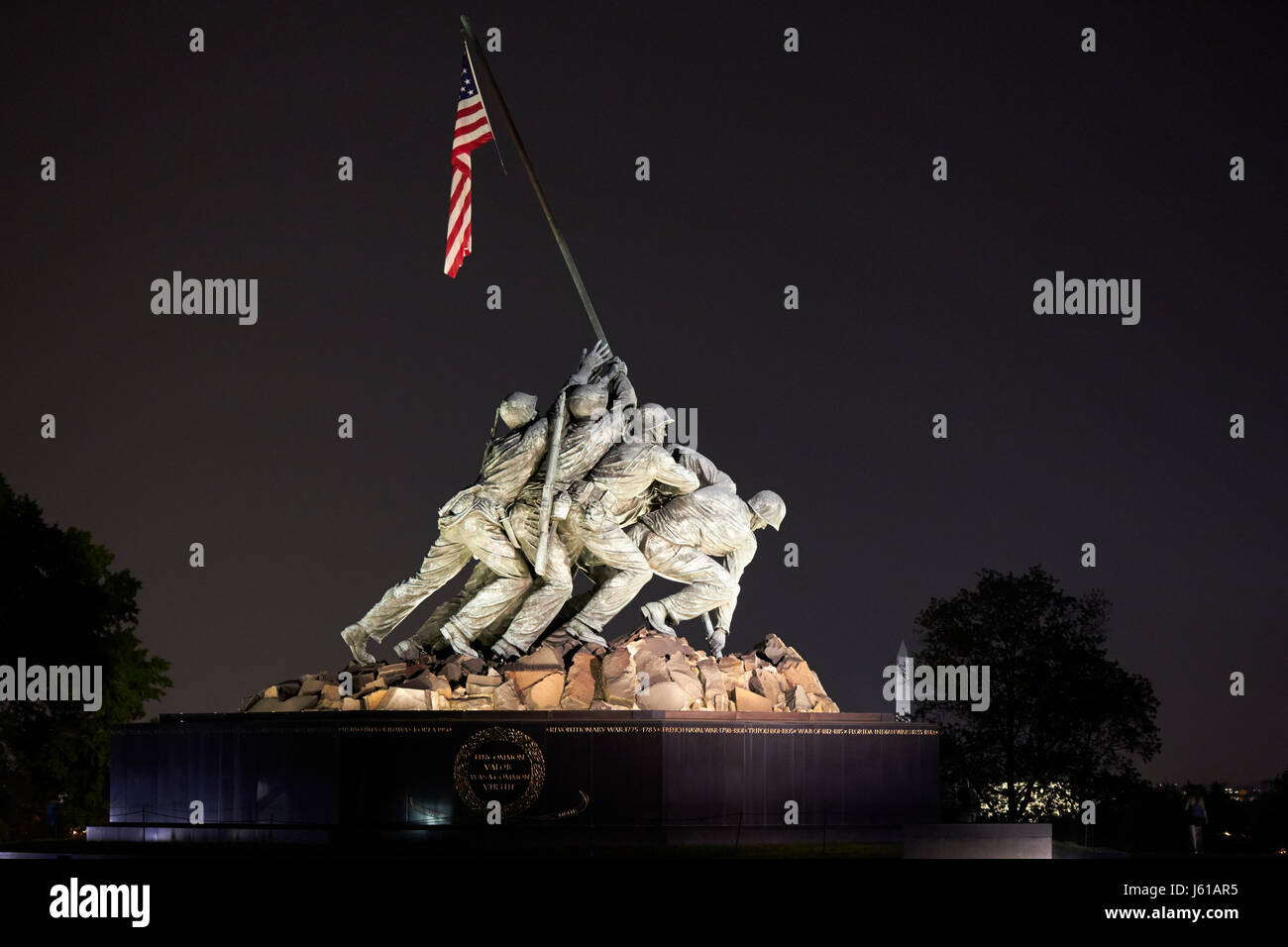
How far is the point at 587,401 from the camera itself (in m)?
24.2

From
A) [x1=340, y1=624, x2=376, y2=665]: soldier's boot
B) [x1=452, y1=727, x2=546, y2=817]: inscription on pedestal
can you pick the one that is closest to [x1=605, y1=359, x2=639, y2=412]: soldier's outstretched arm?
[x1=340, y1=624, x2=376, y2=665]: soldier's boot

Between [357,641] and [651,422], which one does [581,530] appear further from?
[357,641]

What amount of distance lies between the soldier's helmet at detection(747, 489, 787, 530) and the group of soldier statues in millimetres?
14

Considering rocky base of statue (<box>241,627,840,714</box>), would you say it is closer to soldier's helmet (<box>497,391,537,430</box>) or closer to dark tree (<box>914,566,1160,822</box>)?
soldier's helmet (<box>497,391,537,430</box>)

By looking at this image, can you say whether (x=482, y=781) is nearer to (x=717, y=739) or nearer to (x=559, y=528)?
(x=717, y=739)

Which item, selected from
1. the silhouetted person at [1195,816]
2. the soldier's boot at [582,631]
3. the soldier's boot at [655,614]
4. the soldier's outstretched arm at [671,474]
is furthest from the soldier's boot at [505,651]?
the silhouetted person at [1195,816]

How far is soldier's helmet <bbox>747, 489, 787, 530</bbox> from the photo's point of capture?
81.9 ft

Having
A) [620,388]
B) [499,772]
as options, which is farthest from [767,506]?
[499,772]

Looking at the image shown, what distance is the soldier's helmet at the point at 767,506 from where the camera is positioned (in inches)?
982

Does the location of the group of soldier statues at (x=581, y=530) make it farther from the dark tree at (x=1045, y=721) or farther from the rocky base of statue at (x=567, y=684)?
Result: the dark tree at (x=1045, y=721)

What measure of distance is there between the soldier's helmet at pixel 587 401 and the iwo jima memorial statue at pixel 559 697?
0.03m

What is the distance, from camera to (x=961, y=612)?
40344 millimetres
